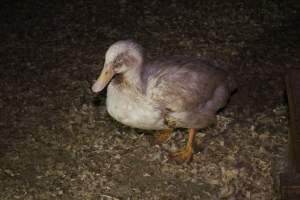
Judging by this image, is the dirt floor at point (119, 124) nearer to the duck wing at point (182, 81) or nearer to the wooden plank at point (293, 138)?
the duck wing at point (182, 81)

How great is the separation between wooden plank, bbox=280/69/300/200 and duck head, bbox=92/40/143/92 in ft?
3.44

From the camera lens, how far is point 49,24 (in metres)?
6.36

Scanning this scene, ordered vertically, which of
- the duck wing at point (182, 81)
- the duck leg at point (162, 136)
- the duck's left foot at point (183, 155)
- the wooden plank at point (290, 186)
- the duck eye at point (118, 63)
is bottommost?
the duck's left foot at point (183, 155)

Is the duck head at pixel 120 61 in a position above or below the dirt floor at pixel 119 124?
above

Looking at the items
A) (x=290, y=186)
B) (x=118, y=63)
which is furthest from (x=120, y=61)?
(x=290, y=186)

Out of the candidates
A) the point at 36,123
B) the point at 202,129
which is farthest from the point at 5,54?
the point at 202,129

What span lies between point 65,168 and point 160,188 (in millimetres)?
727

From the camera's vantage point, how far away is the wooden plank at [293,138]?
98.7 inches

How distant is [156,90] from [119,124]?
0.85 m

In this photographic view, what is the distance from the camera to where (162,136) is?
441cm

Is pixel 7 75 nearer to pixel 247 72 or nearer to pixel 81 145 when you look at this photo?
pixel 81 145

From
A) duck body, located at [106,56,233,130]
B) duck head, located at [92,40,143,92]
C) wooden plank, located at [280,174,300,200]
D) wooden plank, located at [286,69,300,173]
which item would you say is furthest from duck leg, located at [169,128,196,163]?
wooden plank, located at [280,174,300,200]

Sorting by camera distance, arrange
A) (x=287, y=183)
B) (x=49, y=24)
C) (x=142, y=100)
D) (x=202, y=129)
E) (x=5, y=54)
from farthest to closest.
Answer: (x=49, y=24) → (x=5, y=54) → (x=202, y=129) → (x=142, y=100) → (x=287, y=183)

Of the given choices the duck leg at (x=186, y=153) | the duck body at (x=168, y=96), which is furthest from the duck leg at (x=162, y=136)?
the duck body at (x=168, y=96)
